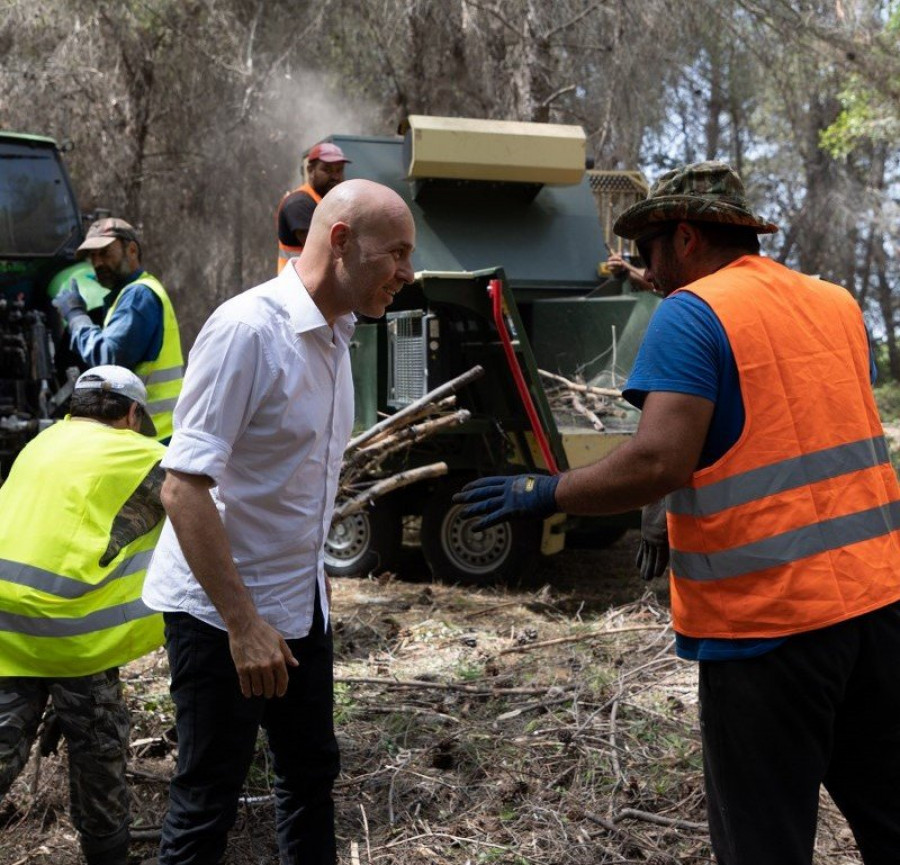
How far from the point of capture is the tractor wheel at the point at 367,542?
21.8 feet

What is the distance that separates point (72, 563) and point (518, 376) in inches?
122

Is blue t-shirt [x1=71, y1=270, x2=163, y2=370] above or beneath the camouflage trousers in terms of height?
above

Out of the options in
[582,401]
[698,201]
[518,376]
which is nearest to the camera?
[698,201]

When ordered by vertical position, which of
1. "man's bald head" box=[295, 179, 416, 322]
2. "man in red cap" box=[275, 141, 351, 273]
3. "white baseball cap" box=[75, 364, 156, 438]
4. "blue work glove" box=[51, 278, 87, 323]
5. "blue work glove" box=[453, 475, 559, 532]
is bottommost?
"blue work glove" box=[453, 475, 559, 532]

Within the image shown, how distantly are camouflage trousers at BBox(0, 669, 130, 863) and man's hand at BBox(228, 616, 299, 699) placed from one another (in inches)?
36.4

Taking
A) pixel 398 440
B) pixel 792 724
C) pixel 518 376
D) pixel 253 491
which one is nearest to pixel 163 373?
pixel 398 440

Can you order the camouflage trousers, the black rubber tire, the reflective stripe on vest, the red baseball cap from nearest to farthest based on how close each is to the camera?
the reflective stripe on vest, the camouflage trousers, the red baseball cap, the black rubber tire

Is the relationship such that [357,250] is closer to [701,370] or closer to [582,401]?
[701,370]

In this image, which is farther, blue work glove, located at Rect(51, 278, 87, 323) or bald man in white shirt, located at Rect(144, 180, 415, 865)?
blue work glove, located at Rect(51, 278, 87, 323)

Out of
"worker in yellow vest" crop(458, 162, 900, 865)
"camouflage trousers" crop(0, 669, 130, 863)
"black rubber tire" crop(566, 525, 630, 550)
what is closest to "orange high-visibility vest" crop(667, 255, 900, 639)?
"worker in yellow vest" crop(458, 162, 900, 865)

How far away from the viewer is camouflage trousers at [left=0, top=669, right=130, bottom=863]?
3.02 m

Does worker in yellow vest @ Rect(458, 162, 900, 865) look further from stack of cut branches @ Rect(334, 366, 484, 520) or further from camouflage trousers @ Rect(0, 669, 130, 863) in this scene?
stack of cut branches @ Rect(334, 366, 484, 520)

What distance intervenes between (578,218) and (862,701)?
5.72m

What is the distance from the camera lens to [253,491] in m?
2.36
